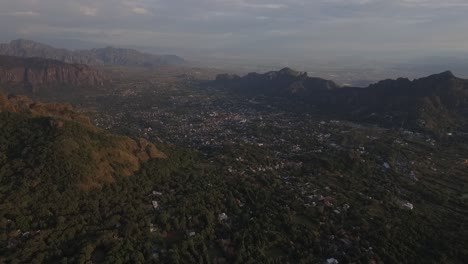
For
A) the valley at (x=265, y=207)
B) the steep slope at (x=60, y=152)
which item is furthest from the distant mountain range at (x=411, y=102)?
the steep slope at (x=60, y=152)

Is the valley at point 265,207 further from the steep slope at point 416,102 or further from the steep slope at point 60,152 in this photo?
the steep slope at point 416,102

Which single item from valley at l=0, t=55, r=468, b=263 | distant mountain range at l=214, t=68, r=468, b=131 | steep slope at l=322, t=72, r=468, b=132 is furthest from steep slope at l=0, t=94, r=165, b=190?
steep slope at l=322, t=72, r=468, b=132

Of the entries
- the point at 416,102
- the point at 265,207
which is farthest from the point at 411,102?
the point at 265,207

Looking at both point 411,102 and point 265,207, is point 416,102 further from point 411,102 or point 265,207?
point 265,207

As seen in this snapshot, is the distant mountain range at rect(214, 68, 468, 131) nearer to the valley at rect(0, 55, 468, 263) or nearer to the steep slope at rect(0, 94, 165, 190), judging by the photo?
the valley at rect(0, 55, 468, 263)

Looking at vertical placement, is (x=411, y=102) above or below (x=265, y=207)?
above

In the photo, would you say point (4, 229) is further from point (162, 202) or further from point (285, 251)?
point (285, 251)

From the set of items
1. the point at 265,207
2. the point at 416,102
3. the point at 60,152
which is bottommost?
the point at 265,207

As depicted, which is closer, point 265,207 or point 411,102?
point 265,207

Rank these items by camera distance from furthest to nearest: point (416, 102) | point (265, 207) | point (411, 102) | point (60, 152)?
point (411, 102)
point (416, 102)
point (60, 152)
point (265, 207)
